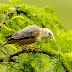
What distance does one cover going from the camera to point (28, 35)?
2.91 metres

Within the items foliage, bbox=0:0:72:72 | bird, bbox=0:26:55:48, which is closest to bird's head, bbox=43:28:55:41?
bird, bbox=0:26:55:48

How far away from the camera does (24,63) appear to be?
7.34 feet

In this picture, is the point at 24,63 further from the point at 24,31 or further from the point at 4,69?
the point at 24,31

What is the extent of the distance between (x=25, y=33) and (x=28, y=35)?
0.29ft

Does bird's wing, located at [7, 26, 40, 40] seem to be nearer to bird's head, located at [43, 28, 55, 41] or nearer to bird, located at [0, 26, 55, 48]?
bird, located at [0, 26, 55, 48]

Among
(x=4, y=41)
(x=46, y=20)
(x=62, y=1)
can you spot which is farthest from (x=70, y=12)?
(x=4, y=41)

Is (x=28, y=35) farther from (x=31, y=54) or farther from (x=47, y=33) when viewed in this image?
(x=31, y=54)

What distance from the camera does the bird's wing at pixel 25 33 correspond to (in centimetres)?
265

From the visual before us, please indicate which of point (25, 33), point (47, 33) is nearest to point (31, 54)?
point (25, 33)

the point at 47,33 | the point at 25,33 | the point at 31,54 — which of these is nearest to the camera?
the point at 31,54

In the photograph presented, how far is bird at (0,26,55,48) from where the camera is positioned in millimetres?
2682

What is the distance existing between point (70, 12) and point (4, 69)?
33.6 feet

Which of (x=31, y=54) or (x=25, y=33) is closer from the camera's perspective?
(x=31, y=54)

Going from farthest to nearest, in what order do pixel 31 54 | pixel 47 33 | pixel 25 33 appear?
pixel 47 33 < pixel 25 33 < pixel 31 54
